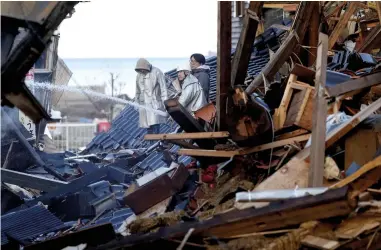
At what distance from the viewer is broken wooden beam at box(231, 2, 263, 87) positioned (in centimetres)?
709

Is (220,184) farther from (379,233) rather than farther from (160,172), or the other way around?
(379,233)

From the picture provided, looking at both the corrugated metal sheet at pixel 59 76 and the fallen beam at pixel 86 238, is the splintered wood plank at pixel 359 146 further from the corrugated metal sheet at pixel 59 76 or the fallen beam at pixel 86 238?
the corrugated metal sheet at pixel 59 76

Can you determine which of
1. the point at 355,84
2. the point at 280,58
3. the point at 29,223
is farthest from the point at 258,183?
the point at 29,223

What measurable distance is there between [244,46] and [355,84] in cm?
140

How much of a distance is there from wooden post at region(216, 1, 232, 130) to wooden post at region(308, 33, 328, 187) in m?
1.40

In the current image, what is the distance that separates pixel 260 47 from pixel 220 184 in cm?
754

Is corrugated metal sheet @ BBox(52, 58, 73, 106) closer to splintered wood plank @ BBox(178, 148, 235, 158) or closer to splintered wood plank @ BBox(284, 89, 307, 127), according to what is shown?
splintered wood plank @ BBox(178, 148, 235, 158)

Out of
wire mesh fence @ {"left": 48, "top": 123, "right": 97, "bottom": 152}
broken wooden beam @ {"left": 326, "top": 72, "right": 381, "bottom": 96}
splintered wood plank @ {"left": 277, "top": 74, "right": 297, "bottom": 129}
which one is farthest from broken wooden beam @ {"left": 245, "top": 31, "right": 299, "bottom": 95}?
wire mesh fence @ {"left": 48, "top": 123, "right": 97, "bottom": 152}

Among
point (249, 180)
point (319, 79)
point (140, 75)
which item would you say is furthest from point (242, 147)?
point (140, 75)

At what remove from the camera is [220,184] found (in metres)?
7.29

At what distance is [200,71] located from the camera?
40.0ft

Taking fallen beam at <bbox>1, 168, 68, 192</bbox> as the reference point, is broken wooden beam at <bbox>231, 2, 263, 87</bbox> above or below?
above

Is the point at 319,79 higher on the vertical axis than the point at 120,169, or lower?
higher

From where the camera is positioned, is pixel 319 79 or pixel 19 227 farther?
pixel 19 227
